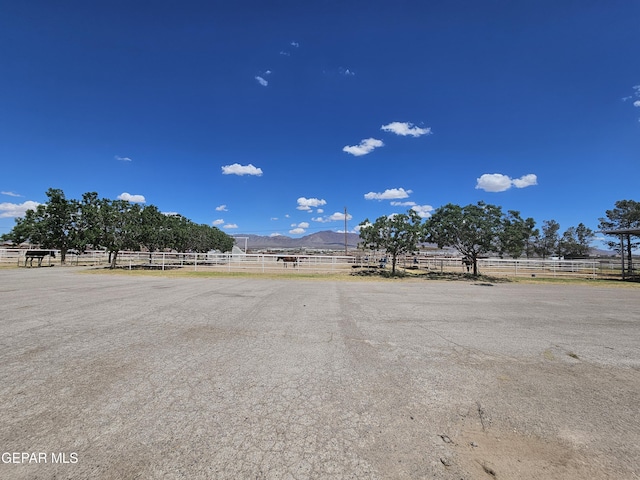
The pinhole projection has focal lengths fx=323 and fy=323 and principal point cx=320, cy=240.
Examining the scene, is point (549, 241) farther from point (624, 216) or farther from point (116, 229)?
point (116, 229)

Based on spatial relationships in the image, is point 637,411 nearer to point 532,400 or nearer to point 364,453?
point 532,400

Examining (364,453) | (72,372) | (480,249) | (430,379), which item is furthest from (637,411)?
(480,249)

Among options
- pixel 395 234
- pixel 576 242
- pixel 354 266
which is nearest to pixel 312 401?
pixel 395 234

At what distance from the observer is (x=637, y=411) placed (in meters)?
3.20

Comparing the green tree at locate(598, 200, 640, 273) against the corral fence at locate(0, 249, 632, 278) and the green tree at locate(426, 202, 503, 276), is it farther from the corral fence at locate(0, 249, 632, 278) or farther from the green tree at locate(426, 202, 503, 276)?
the green tree at locate(426, 202, 503, 276)

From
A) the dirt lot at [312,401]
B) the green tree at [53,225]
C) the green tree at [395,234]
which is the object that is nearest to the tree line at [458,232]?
the green tree at [395,234]

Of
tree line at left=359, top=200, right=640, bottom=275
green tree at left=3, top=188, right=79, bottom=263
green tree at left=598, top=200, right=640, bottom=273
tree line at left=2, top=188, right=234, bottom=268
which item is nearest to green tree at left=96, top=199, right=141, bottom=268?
tree line at left=2, top=188, right=234, bottom=268

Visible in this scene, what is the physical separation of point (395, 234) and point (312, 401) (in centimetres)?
2081

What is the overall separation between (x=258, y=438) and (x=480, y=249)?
22.8m

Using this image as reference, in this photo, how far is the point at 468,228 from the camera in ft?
72.6

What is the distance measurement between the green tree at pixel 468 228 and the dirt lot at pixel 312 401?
1618 cm

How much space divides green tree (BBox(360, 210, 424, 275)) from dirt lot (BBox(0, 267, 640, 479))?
53.8 ft

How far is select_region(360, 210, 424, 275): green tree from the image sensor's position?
906 inches

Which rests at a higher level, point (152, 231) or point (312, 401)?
point (152, 231)
